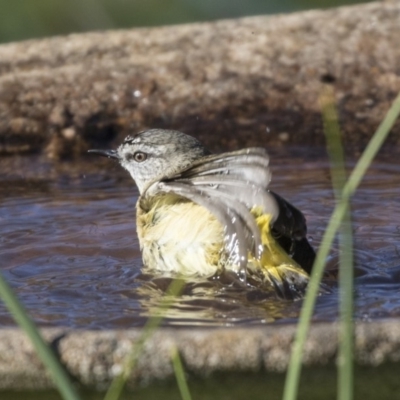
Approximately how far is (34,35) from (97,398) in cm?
794

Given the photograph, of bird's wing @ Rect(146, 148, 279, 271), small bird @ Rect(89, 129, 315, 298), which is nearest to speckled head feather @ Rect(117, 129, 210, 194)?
small bird @ Rect(89, 129, 315, 298)

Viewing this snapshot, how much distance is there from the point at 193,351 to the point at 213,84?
13.4 ft

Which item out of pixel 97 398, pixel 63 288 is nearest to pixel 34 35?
pixel 63 288

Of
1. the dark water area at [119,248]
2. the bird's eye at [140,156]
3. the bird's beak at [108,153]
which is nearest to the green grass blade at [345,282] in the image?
the dark water area at [119,248]

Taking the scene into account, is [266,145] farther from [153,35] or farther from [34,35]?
[34,35]

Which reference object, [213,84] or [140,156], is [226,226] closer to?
[140,156]

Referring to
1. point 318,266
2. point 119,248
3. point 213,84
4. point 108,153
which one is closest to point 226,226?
point 119,248

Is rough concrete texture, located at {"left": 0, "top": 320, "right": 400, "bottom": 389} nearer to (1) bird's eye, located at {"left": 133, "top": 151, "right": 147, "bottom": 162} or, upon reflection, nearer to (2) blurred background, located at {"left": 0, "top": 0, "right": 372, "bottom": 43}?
(1) bird's eye, located at {"left": 133, "top": 151, "right": 147, "bottom": 162}

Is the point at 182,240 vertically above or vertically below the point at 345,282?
below

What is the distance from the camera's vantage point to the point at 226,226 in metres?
4.48

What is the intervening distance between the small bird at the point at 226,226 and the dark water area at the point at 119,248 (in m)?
0.10

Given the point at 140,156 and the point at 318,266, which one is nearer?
the point at 318,266

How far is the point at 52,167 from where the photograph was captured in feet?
22.9

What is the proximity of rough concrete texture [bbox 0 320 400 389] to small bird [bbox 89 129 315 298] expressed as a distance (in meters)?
0.75
